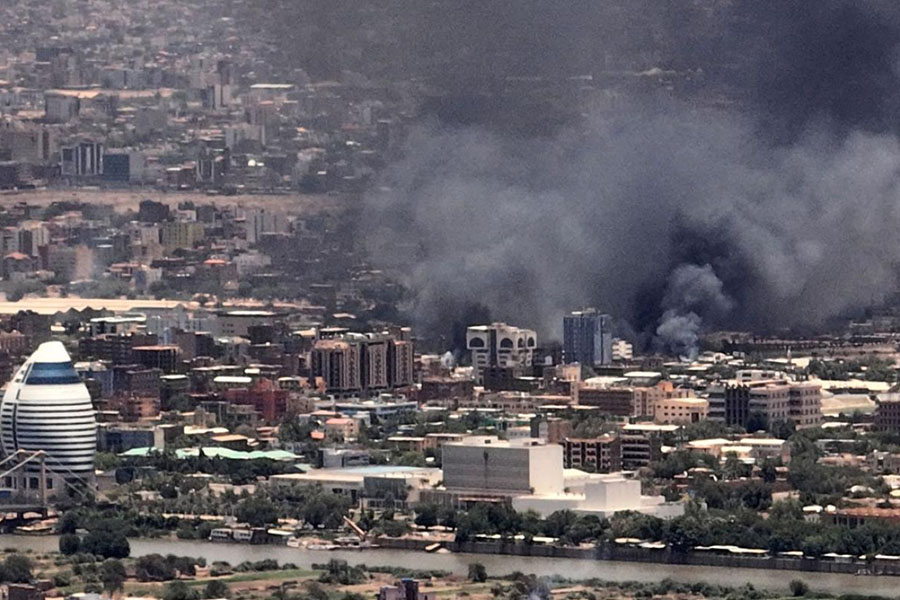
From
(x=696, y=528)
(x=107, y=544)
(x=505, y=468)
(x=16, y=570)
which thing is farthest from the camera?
(x=505, y=468)

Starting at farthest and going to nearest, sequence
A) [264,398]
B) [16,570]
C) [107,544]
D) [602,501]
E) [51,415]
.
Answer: [264,398] → [51,415] → [602,501] → [107,544] → [16,570]

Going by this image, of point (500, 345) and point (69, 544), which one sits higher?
point (500, 345)

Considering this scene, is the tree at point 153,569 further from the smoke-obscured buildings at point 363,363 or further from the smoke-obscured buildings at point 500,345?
the smoke-obscured buildings at point 500,345

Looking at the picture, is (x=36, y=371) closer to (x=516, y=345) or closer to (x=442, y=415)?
(x=442, y=415)

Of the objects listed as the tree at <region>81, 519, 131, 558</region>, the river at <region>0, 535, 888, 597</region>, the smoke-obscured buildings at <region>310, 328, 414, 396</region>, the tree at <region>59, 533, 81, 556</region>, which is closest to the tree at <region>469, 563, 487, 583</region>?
the river at <region>0, 535, 888, 597</region>

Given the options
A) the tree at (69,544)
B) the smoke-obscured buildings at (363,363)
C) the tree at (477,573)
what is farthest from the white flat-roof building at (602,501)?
the smoke-obscured buildings at (363,363)

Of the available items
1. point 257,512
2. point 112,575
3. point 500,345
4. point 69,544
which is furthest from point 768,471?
point 500,345

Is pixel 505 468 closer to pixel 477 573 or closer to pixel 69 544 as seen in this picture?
pixel 69 544
